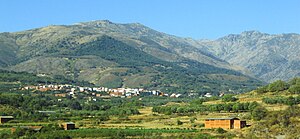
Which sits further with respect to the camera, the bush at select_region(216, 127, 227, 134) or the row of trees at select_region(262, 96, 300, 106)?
the row of trees at select_region(262, 96, 300, 106)

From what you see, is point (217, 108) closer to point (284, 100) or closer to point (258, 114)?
point (284, 100)

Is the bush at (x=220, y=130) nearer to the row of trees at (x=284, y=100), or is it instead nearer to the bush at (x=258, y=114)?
the bush at (x=258, y=114)

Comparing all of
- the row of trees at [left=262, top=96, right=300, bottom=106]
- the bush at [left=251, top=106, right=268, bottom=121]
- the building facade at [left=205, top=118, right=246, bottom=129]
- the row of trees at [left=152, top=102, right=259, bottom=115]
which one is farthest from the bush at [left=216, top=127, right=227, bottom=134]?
the row of trees at [left=262, top=96, right=300, bottom=106]

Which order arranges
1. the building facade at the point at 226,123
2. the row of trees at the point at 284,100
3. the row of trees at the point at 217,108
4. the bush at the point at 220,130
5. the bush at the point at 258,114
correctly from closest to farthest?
the bush at the point at 220,130 → the building facade at the point at 226,123 → the bush at the point at 258,114 → the row of trees at the point at 284,100 → the row of trees at the point at 217,108

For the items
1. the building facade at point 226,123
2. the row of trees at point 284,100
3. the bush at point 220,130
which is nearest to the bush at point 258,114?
the building facade at point 226,123

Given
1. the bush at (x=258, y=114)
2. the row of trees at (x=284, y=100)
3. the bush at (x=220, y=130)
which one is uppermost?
the row of trees at (x=284, y=100)

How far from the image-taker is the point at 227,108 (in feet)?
397

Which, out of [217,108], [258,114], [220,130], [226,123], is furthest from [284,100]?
[220,130]

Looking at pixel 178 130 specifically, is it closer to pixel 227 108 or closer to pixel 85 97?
pixel 227 108

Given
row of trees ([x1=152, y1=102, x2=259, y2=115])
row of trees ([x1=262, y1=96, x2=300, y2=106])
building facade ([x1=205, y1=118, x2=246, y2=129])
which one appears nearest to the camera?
building facade ([x1=205, y1=118, x2=246, y2=129])

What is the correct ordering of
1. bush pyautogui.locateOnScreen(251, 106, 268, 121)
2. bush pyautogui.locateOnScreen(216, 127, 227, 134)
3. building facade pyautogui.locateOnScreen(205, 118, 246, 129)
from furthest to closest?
bush pyautogui.locateOnScreen(251, 106, 268, 121) < building facade pyautogui.locateOnScreen(205, 118, 246, 129) < bush pyautogui.locateOnScreen(216, 127, 227, 134)

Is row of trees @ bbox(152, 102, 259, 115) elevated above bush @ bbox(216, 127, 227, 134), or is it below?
above

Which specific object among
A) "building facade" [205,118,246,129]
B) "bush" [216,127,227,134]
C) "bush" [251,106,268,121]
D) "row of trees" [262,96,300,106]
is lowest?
"bush" [216,127,227,134]

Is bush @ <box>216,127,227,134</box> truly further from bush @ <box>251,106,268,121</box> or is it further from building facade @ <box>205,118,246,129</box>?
bush @ <box>251,106,268,121</box>
